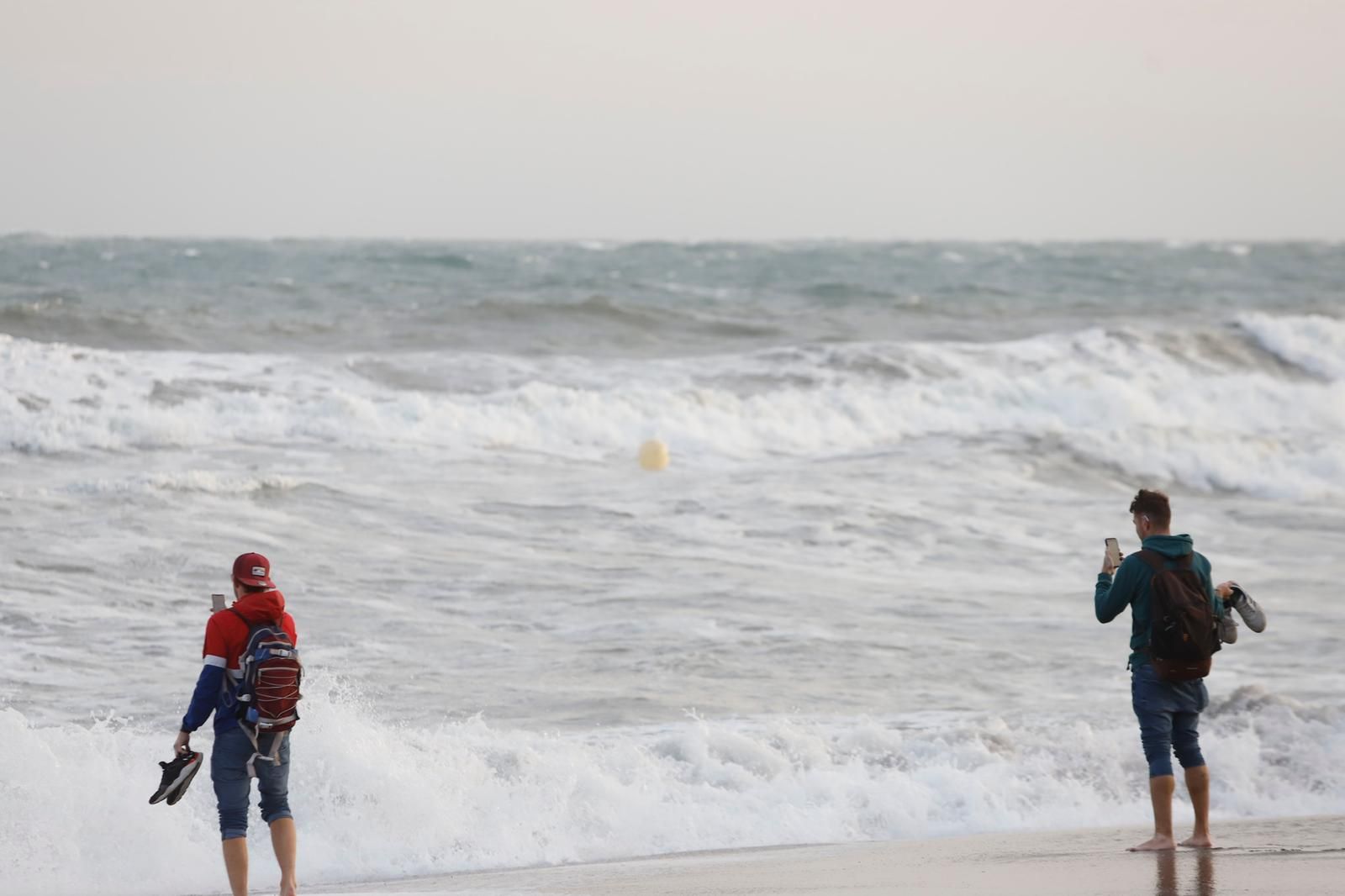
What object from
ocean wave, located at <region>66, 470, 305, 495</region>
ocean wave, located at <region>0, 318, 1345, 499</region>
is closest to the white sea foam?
ocean wave, located at <region>0, 318, 1345, 499</region>

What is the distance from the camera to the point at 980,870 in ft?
21.6

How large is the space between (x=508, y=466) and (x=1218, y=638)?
39.7ft

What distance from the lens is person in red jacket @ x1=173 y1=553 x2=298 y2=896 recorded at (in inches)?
231

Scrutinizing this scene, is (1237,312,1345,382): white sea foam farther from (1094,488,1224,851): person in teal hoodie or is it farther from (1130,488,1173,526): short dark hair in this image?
(1130,488,1173,526): short dark hair

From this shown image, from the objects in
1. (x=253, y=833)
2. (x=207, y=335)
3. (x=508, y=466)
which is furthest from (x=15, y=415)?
(x=253, y=833)

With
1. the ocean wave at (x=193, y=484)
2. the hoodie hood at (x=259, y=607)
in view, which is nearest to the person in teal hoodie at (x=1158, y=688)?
the hoodie hood at (x=259, y=607)

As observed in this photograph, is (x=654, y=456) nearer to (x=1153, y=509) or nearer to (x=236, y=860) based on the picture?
(x=1153, y=509)

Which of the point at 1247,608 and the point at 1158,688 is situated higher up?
the point at 1247,608

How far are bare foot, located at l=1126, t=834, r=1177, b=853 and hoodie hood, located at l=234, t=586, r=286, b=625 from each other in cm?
344

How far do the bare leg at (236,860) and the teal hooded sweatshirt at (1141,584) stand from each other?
324 cm

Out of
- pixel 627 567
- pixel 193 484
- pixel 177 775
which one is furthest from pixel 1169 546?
pixel 193 484

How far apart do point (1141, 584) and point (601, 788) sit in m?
3.02

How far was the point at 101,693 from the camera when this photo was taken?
9.62 meters

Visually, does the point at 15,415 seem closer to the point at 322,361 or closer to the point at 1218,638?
the point at 322,361
